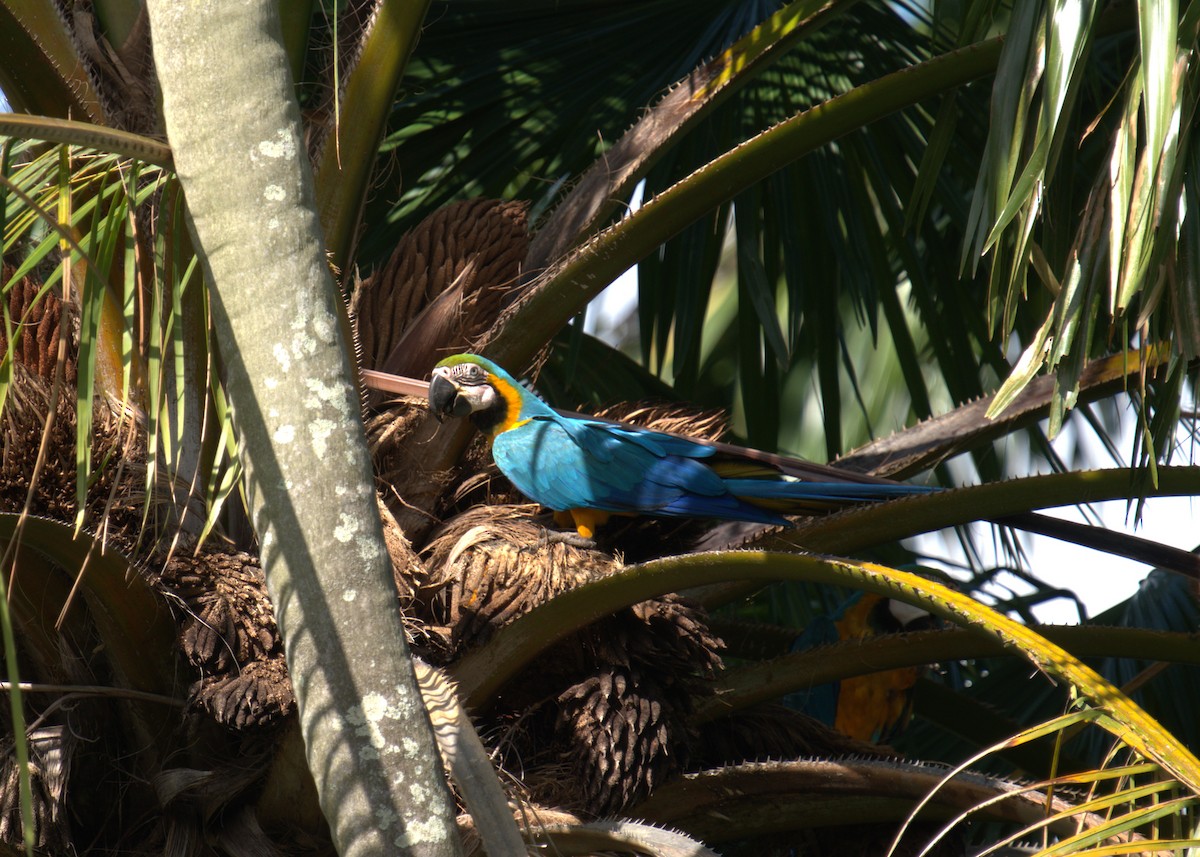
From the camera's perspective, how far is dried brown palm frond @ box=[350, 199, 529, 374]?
243 centimetres

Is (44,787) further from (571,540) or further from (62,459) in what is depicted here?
(571,540)

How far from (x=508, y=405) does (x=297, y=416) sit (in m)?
1.20

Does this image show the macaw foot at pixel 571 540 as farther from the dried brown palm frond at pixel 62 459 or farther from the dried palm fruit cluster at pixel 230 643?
the dried brown palm frond at pixel 62 459

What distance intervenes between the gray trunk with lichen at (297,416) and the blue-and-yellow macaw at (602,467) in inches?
37.4

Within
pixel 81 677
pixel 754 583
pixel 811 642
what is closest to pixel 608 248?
pixel 754 583

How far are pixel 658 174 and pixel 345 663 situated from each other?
230cm

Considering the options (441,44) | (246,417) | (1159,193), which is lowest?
(246,417)

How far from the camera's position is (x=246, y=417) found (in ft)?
4.33

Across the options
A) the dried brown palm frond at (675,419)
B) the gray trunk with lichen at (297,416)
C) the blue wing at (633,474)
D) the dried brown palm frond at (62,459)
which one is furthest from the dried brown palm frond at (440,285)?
the gray trunk with lichen at (297,416)

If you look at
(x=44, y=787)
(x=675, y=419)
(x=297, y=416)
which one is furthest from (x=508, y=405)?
(x=297, y=416)

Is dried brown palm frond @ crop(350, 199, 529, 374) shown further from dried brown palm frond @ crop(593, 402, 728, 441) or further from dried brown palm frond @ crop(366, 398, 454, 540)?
dried brown palm frond @ crop(593, 402, 728, 441)

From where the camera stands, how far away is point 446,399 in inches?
90.4

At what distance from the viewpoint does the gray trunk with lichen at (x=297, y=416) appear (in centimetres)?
126

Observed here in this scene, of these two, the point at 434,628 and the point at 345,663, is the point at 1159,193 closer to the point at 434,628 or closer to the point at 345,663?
the point at 345,663
